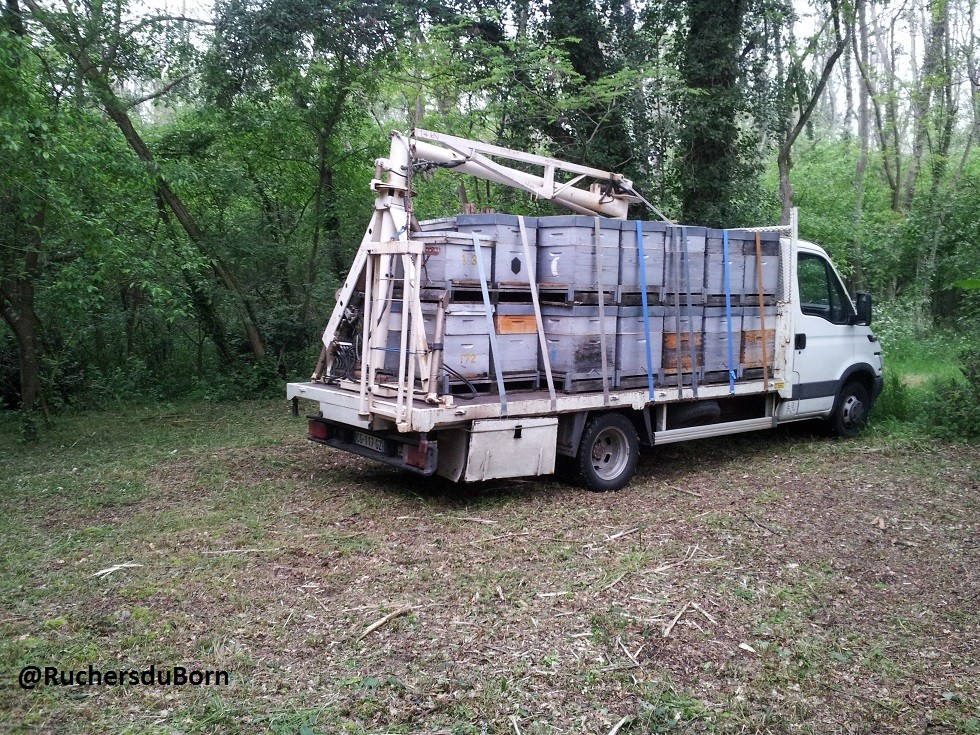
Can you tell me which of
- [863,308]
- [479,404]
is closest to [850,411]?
[863,308]

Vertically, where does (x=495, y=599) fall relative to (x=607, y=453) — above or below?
below

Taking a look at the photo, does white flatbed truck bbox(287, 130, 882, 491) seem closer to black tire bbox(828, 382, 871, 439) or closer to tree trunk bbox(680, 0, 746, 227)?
black tire bbox(828, 382, 871, 439)

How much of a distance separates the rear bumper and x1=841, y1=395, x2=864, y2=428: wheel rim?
6064 millimetres

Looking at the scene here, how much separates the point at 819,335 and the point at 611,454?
338 cm

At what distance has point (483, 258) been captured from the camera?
7238mm

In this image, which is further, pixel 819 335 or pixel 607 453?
pixel 819 335

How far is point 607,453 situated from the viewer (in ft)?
26.5

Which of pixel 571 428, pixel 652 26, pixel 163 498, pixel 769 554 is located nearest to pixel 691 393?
pixel 571 428

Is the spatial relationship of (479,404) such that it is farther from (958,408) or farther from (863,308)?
(958,408)

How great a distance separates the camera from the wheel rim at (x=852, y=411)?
1037cm

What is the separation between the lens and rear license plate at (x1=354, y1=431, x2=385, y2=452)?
23.7ft

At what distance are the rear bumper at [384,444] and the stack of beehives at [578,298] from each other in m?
0.61

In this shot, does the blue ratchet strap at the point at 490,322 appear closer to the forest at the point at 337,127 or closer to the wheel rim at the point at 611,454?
the wheel rim at the point at 611,454

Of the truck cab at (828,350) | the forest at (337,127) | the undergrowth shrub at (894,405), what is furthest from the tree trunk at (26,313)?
the undergrowth shrub at (894,405)
